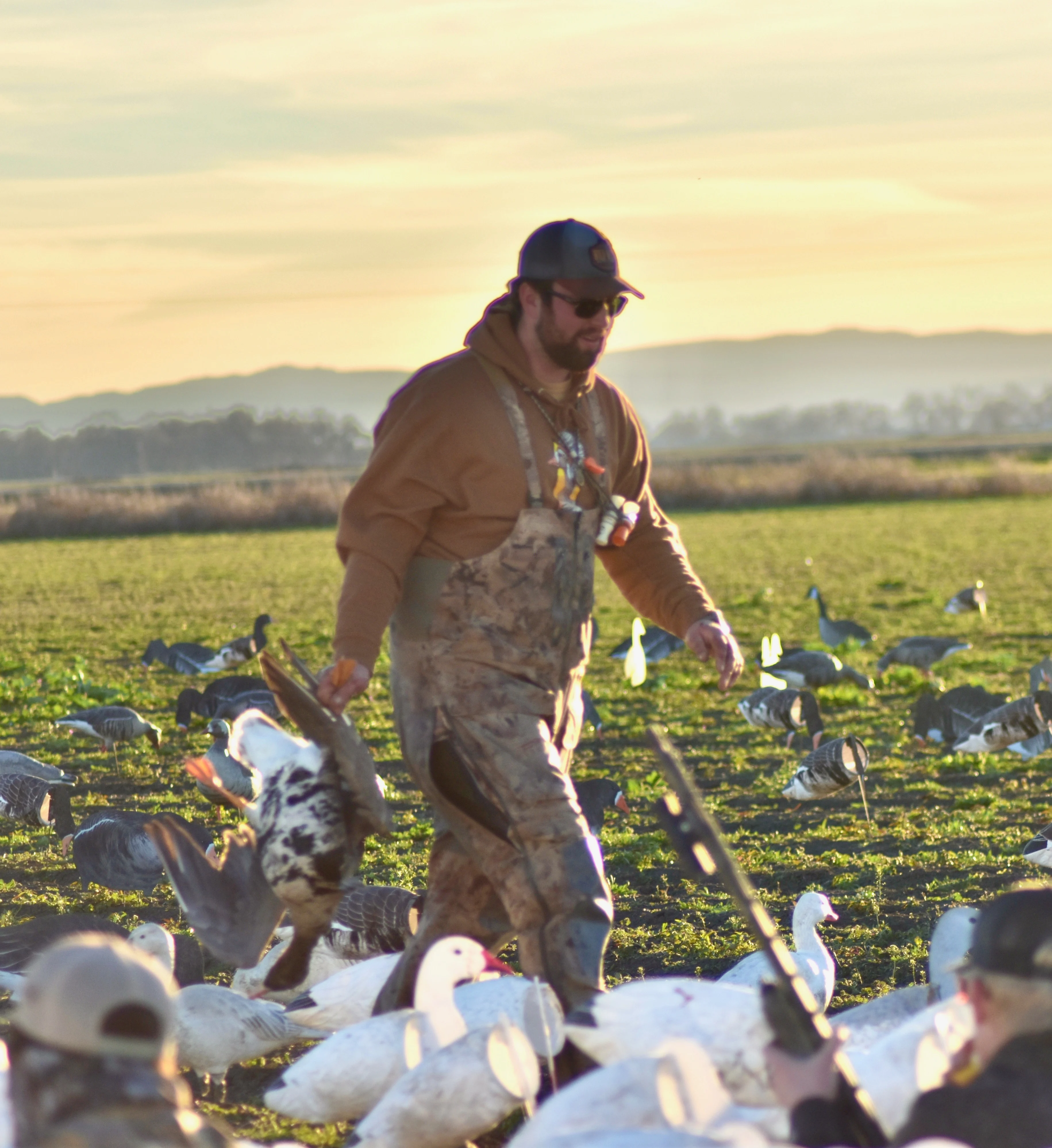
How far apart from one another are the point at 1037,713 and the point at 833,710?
2605 mm

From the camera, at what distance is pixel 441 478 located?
450cm

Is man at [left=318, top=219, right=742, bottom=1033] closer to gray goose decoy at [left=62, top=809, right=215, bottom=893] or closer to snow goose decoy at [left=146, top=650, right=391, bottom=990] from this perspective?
snow goose decoy at [left=146, top=650, right=391, bottom=990]

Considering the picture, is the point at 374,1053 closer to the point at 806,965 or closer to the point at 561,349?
the point at 806,965

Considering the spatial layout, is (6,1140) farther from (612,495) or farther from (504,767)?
(612,495)

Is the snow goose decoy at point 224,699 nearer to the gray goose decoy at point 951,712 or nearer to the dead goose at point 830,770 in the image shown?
the dead goose at point 830,770

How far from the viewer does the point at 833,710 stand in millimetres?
12156

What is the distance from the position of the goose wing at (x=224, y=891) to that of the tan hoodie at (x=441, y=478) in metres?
0.76

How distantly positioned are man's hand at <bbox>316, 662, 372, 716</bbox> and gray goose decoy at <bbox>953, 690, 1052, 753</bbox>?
6.61m

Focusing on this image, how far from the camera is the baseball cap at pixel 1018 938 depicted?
288 centimetres

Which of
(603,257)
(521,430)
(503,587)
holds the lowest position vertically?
(503,587)

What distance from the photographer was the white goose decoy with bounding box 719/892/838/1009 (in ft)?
16.2

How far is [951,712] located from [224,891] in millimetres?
7059

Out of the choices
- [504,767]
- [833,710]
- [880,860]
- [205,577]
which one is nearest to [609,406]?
[504,767]

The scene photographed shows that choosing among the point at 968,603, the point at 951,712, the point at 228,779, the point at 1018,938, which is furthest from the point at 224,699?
the point at 968,603
